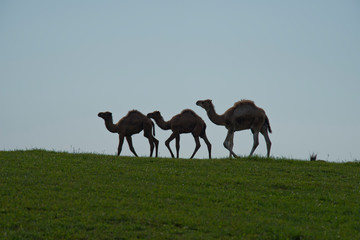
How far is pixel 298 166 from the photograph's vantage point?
1870 centimetres

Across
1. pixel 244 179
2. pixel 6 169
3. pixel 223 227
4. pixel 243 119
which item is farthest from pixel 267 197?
pixel 243 119

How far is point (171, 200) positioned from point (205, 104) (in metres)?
12.3

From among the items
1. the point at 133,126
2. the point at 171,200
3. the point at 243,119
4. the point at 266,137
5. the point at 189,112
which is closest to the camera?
the point at 171,200

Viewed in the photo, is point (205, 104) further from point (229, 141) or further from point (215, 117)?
point (229, 141)

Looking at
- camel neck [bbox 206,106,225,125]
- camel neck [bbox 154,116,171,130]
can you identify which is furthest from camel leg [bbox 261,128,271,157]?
camel neck [bbox 154,116,171,130]

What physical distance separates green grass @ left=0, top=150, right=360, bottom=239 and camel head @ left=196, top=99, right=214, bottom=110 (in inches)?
248

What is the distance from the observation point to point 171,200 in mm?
12273

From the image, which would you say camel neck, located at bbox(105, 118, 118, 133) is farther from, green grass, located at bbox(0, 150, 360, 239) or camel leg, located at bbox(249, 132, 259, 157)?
camel leg, located at bbox(249, 132, 259, 157)

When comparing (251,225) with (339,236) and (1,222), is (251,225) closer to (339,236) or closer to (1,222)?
(339,236)

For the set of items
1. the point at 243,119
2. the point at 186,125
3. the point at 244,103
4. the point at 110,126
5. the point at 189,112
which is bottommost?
the point at 110,126

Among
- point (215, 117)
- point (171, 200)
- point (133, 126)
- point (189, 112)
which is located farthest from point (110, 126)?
point (171, 200)

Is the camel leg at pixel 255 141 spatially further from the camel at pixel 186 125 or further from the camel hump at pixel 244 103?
the camel at pixel 186 125

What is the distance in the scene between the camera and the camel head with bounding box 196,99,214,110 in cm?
2411

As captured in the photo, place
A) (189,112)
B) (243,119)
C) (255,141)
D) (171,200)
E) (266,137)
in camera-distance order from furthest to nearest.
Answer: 1. (189,112)
2. (266,137)
3. (255,141)
4. (243,119)
5. (171,200)
